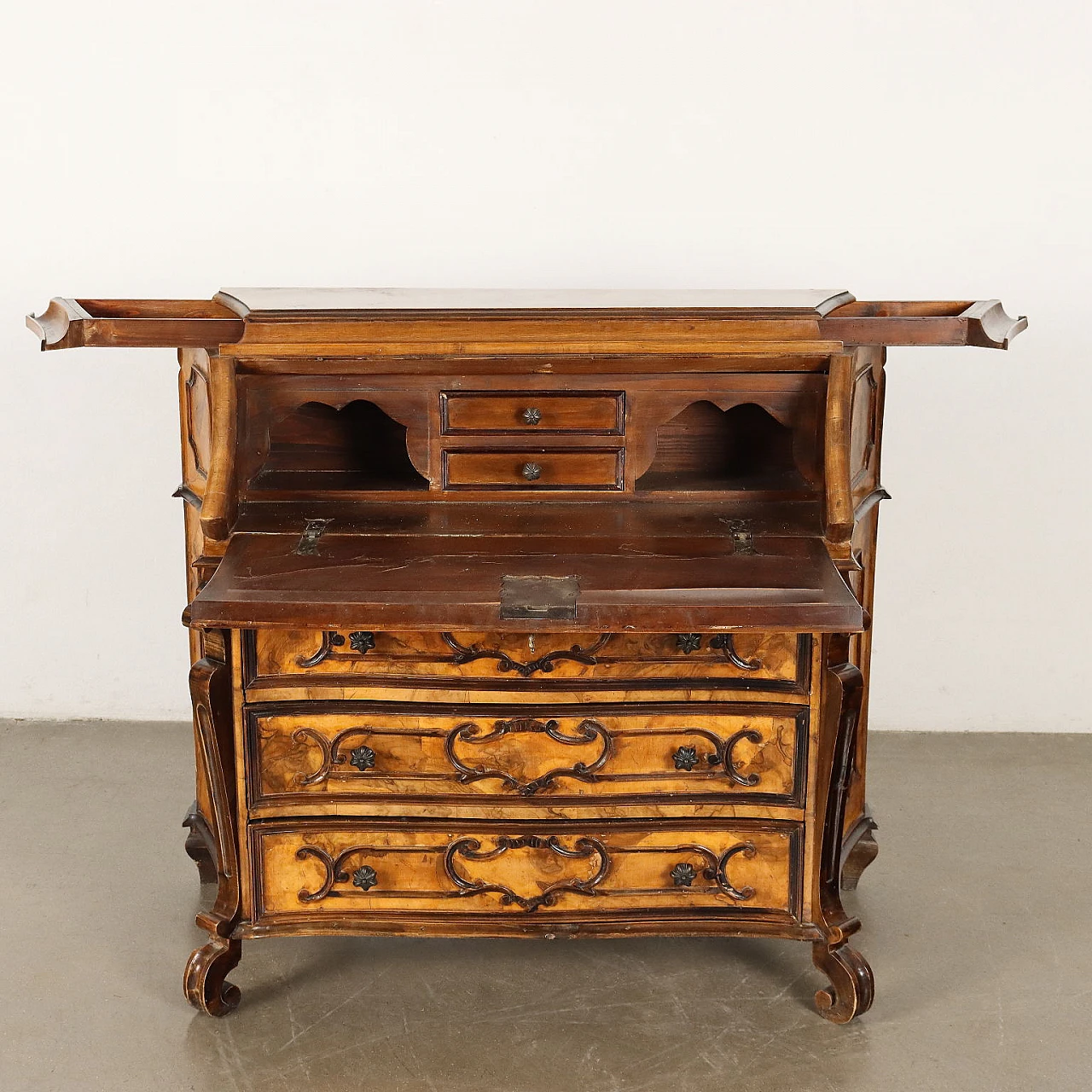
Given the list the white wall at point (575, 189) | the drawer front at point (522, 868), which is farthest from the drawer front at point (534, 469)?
the white wall at point (575, 189)

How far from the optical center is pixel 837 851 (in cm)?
297

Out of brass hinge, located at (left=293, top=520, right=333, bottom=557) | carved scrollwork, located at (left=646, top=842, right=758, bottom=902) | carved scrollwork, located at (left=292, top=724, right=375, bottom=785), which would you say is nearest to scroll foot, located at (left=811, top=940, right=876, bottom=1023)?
carved scrollwork, located at (left=646, top=842, right=758, bottom=902)

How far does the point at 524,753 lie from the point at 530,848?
0.22 metres

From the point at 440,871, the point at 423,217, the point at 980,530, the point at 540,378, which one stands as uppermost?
the point at 423,217

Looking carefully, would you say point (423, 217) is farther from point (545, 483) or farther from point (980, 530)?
point (980, 530)

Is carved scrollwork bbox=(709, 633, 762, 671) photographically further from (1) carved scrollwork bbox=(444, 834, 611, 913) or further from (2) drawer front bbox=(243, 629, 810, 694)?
(1) carved scrollwork bbox=(444, 834, 611, 913)

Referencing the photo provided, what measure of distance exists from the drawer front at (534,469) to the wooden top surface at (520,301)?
325mm

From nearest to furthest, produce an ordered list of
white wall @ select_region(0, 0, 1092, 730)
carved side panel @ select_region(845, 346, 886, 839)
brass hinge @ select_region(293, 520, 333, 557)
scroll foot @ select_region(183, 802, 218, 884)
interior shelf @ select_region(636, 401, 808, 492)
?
brass hinge @ select_region(293, 520, 333, 557)
carved side panel @ select_region(845, 346, 886, 839)
interior shelf @ select_region(636, 401, 808, 492)
scroll foot @ select_region(183, 802, 218, 884)
white wall @ select_region(0, 0, 1092, 730)

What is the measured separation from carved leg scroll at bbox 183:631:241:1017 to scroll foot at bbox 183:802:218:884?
365 mm

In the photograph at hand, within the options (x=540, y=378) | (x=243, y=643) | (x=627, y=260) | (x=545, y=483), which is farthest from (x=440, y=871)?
(x=627, y=260)

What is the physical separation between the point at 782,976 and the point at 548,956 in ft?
1.86

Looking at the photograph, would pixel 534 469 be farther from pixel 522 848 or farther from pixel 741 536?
pixel 522 848

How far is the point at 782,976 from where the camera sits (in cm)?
319

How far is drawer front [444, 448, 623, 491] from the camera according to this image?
298 cm
